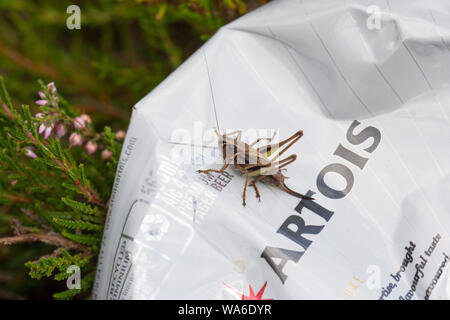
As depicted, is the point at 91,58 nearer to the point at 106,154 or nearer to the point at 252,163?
the point at 106,154

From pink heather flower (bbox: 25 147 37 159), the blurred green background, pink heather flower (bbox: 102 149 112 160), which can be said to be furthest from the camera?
the blurred green background

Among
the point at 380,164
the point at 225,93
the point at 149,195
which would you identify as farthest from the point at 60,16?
the point at 380,164

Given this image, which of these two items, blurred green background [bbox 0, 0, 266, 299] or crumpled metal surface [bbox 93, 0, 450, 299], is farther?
blurred green background [bbox 0, 0, 266, 299]

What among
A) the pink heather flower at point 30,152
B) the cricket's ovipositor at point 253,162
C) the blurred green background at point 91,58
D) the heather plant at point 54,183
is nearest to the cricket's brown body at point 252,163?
the cricket's ovipositor at point 253,162

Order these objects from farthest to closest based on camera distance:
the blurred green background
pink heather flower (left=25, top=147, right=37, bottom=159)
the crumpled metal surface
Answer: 1. the blurred green background
2. pink heather flower (left=25, top=147, right=37, bottom=159)
3. the crumpled metal surface

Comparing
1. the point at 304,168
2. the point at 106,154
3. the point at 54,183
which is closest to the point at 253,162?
the point at 304,168

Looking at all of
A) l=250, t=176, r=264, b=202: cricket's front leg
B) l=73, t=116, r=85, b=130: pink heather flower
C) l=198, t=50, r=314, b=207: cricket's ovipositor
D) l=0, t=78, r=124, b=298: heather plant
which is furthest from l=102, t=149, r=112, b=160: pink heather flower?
l=250, t=176, r=264, b=202: cricket's front leg

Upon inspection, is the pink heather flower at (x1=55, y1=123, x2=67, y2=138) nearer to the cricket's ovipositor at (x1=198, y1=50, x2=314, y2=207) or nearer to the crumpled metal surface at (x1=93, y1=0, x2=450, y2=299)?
the crumpled metal surface at (x1=93, y1=0, x2=450, y2=299)
